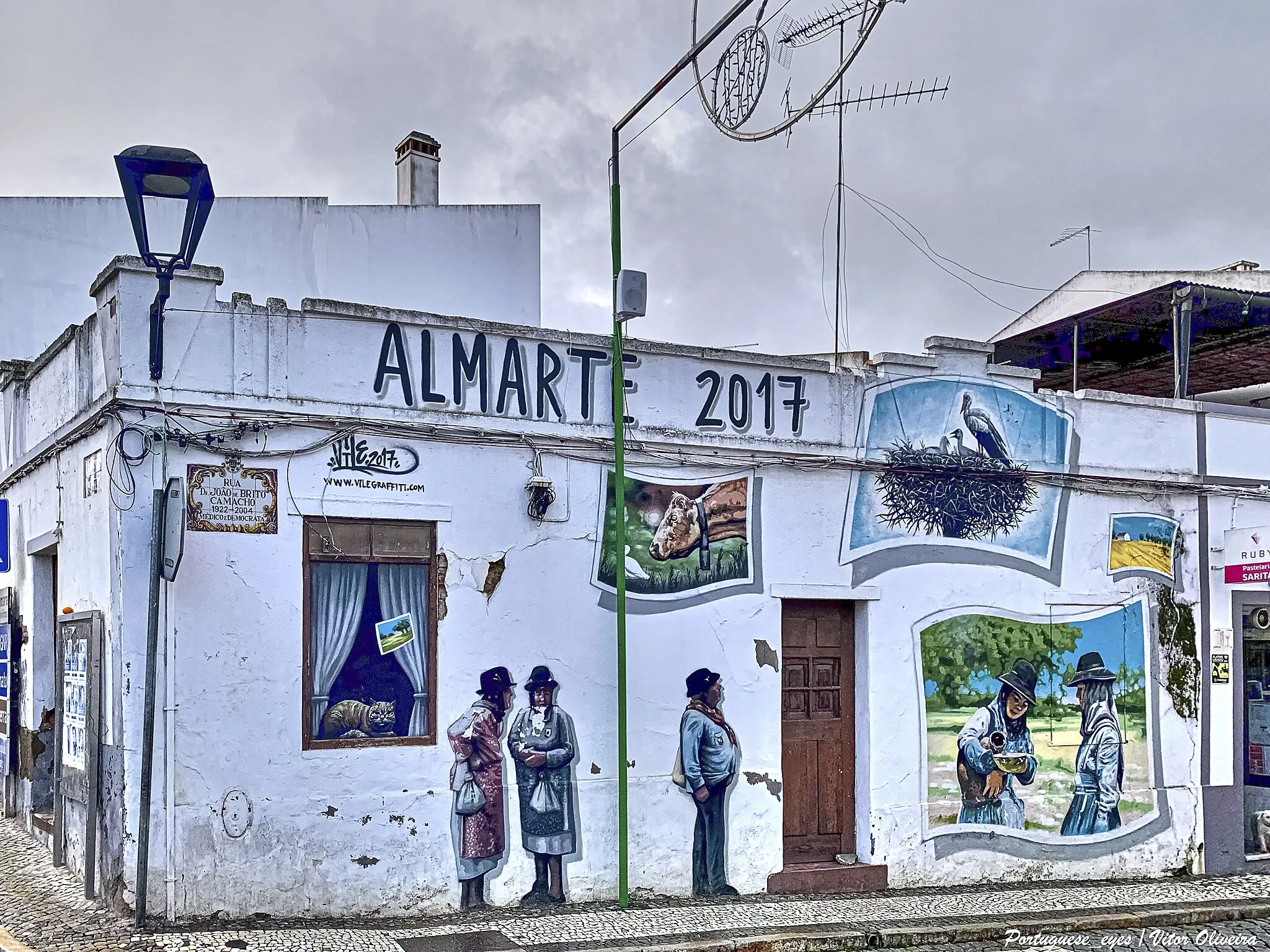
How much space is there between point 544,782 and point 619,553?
69.6 inches

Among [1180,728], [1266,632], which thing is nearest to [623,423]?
[1180,728]

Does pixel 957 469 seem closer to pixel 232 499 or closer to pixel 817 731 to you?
pixel 817 731

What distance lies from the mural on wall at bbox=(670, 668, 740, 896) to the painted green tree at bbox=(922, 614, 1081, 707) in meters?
2.04

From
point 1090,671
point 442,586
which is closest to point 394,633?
point 442,586

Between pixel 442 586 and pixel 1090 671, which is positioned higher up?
pixel 442 586

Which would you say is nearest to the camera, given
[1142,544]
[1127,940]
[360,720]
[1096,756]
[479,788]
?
[360,720]

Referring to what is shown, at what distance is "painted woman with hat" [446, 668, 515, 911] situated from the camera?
8.77 meters

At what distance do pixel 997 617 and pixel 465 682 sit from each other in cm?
501

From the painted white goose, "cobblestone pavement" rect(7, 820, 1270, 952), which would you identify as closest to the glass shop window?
"cobblestone pavement" rect(7, 820, 1270, 952)

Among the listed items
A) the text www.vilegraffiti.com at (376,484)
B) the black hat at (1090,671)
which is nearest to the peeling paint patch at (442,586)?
the text www.vilegraffiti.com at (376,484)

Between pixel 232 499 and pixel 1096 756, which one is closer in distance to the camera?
pixel 232 499

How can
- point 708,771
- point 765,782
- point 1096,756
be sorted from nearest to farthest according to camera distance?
point 708,771 < point 765,782 < point 1096,756

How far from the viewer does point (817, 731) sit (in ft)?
34.0

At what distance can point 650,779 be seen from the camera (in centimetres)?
950
